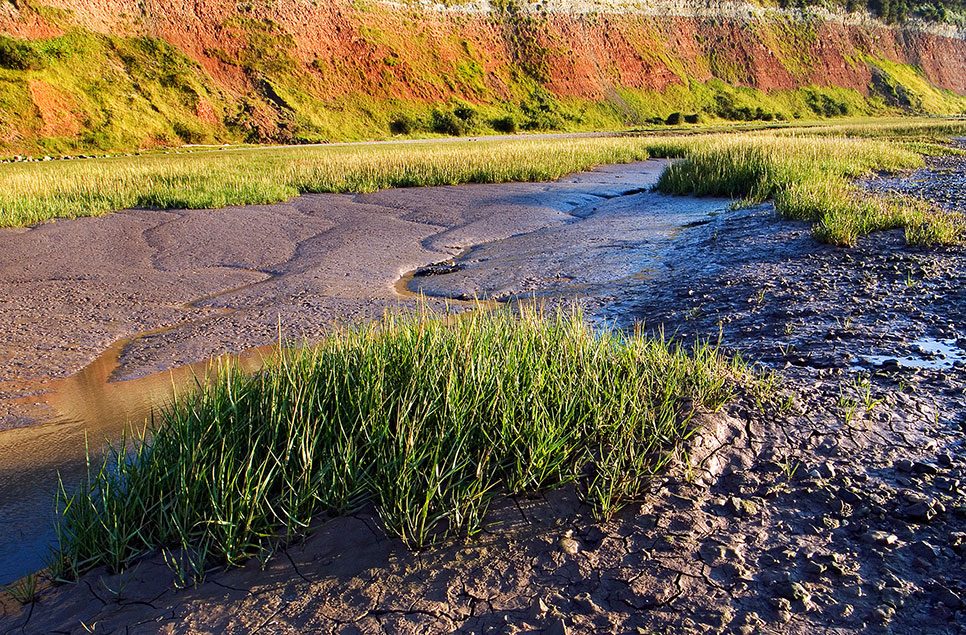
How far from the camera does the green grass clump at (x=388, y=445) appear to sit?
261 centimetres

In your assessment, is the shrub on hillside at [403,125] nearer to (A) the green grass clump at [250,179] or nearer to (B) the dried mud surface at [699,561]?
(A) the green grass clump at [250,179]

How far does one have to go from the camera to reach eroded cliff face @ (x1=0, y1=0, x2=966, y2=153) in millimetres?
35438

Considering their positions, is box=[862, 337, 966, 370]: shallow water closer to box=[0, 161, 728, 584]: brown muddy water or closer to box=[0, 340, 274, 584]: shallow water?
box=[0, 161, 728, 584]: brown muddy water

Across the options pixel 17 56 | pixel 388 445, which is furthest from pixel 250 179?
pixel 17 56

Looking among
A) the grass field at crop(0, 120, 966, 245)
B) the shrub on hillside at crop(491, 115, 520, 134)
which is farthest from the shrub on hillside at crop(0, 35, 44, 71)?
the shrub on hillside at crop(491, 115, 520, 134)

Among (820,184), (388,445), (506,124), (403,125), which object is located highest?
(403,125)

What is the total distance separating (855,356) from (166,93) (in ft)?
132

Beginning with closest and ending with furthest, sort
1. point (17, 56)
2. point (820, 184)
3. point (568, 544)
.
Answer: point (568, 544) < point (820, 184) < point (17, 56)

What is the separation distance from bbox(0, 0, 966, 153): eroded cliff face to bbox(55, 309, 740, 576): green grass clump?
3414cm

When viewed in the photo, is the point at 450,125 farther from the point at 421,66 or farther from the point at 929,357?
the point at 929,357

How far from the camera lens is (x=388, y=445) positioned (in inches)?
114

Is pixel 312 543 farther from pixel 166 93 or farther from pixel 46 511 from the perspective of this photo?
pixel 166 93

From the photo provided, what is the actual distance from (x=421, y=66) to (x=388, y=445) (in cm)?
5229

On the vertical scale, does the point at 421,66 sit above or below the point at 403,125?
above
